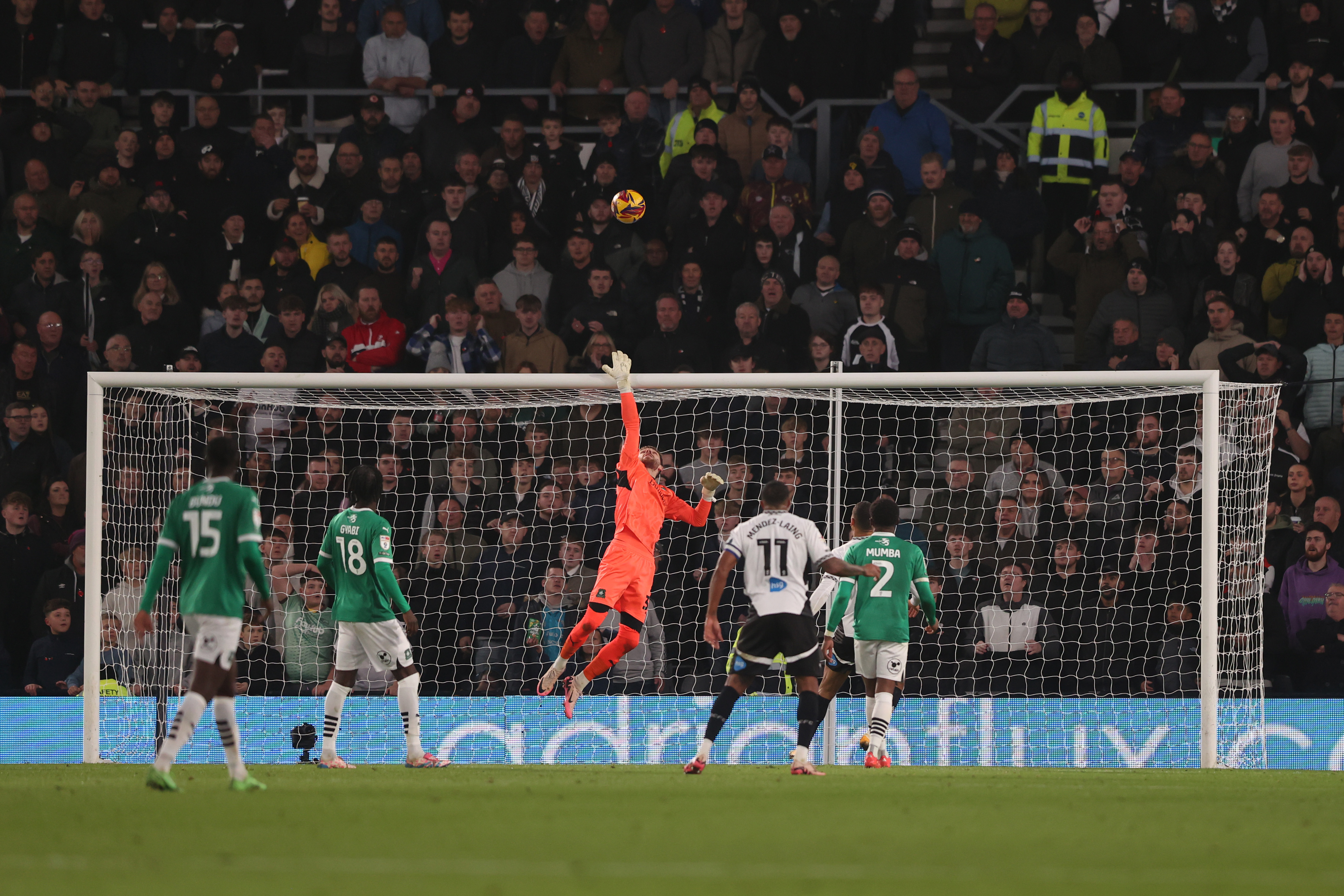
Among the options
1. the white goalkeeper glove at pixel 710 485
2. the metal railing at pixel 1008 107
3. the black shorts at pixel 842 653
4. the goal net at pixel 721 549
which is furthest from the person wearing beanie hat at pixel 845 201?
the black shorts at pixel 842 653

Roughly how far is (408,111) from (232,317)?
12.3ft

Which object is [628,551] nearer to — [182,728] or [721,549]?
[721,549]

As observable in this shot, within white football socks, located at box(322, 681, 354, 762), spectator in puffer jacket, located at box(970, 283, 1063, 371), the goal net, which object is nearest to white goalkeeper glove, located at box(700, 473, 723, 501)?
the goal net

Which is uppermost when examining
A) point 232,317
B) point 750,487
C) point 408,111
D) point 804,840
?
point 408,111

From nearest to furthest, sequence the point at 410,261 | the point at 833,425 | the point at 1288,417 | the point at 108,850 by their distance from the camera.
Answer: the point at 108,850 → the point at 833,425 → the point at 1288,417 → the point at 410,261

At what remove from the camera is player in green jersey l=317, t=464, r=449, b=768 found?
1091 centimetres

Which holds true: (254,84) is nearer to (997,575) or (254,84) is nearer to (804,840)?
(997,575)

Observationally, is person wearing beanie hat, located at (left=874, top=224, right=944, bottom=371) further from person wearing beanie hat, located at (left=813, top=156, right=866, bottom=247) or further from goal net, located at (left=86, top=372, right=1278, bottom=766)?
person wearing beanie hat, located at (left=813, top=156, right=866, bottom=247)

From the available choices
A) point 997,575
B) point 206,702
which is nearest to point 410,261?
point 997,575

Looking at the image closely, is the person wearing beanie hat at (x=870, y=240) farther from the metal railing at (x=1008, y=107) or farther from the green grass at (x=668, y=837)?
the green grass at (x=668, y=837)

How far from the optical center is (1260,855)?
20.6ft

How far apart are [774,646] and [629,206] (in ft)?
18.7

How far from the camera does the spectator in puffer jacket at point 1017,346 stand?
14445 millimetres

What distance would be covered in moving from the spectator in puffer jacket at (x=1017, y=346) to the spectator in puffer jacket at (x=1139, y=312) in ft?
1.54
